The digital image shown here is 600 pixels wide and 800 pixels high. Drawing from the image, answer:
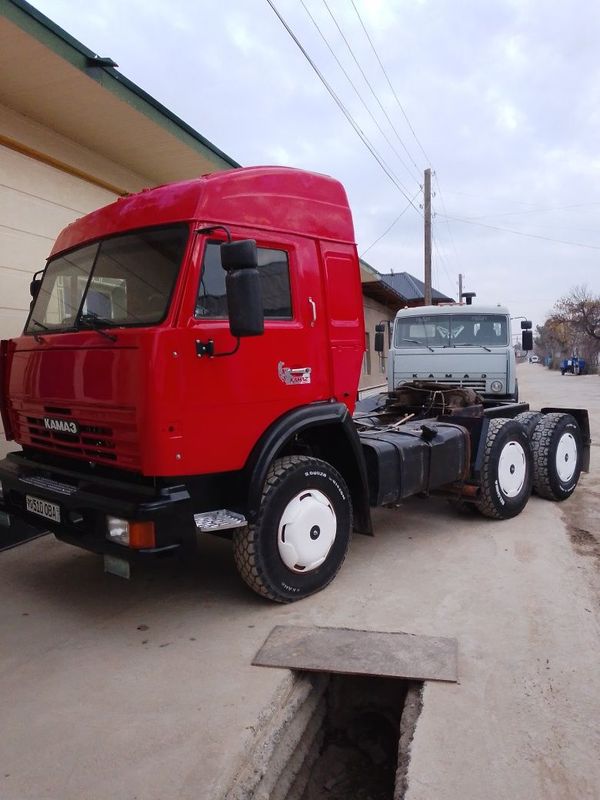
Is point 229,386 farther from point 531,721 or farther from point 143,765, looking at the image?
point 531,721

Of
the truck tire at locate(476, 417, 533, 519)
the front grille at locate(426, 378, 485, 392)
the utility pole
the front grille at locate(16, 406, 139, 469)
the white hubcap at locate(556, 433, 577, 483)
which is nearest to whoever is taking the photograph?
the front grille at locate(16, 406, 139, 469)

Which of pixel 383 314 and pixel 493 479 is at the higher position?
pixel 383 314

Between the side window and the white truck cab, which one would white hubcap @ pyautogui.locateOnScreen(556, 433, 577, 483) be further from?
the side window

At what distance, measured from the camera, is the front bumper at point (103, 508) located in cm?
327

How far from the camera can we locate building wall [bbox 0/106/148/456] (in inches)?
A: 228

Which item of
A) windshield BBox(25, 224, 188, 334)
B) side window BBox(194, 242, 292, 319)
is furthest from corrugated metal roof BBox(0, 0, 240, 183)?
side window BBox(194, 242, 292, 319)

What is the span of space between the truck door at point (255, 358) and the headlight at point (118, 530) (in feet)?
1.55

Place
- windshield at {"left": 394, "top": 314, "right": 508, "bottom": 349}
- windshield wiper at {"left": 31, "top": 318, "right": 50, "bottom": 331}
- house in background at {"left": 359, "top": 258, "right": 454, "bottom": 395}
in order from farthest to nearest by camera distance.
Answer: house in background at {"left": 359, "top": 258, "right": 454, "bottom": 395}, windshield at {"left": 394, "top": 314, "right": 508, "bottom": 349}, windshield wiper at {"left": 31, "top": 318, "right": 50, "bottom": 331}

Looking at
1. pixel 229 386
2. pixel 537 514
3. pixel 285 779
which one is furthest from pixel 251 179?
pixel 537 514

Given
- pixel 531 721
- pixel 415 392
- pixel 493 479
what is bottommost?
pixel 531 721

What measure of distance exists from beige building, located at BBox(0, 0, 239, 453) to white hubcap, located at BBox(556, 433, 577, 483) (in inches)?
207

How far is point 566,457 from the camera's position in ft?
21.9

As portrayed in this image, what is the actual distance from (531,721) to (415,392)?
4402 millimetres

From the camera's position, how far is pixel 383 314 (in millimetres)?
25000
